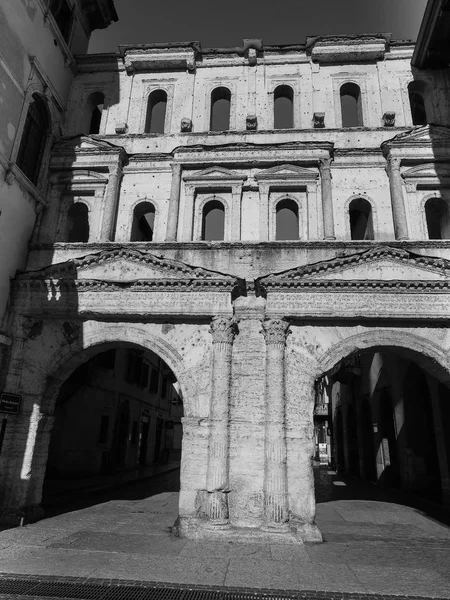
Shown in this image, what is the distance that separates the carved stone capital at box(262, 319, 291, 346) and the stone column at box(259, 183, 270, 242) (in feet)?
10.2

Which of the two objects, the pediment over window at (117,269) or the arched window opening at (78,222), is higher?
the arched window opening at (78,222)

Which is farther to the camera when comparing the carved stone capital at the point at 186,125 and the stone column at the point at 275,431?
the carved stone capital at the point at 186,125

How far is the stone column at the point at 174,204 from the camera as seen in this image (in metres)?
14.8

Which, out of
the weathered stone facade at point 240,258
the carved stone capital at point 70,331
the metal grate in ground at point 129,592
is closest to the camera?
the metal grate in ground at point 129,592

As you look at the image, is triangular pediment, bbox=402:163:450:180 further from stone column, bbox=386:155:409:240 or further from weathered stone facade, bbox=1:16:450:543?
stone column, bbox=386:155:409:240

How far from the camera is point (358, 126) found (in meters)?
16.5

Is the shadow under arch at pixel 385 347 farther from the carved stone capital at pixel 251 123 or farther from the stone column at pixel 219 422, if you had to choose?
the carved stone capital at pixel 251 123

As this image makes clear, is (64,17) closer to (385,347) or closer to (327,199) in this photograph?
(327,199)

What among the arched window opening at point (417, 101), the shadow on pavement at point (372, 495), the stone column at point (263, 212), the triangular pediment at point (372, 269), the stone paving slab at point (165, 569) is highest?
the arched window opening at point (417, 101)

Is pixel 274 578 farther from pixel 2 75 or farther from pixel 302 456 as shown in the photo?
pixel 2 75

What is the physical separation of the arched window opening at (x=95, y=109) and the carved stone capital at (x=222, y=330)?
36.3 ft

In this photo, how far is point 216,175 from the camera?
15.5 m

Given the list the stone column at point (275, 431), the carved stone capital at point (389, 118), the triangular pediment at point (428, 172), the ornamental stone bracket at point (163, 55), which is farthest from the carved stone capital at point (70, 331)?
the carved stone capital at point (389, 118)

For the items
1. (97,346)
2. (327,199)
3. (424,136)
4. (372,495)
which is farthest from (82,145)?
(372,495)
